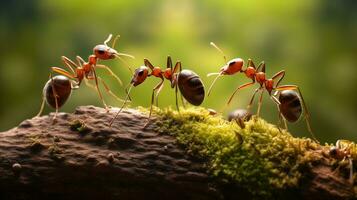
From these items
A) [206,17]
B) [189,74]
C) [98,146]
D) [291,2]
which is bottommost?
[98,146]

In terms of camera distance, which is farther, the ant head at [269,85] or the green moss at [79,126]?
the ant head at [269,85]

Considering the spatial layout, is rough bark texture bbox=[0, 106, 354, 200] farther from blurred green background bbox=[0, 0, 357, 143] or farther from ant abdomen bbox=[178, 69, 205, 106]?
blurred green background bbox=[0, 0, 357, 143]

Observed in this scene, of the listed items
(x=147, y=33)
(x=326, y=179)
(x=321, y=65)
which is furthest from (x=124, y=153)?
(x=321, y=65)

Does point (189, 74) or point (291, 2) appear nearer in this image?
point (189, 74)

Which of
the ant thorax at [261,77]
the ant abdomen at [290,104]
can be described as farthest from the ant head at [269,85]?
the ant abdomen at [290,104]

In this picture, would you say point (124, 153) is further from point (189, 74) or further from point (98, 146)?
point (189, 74)

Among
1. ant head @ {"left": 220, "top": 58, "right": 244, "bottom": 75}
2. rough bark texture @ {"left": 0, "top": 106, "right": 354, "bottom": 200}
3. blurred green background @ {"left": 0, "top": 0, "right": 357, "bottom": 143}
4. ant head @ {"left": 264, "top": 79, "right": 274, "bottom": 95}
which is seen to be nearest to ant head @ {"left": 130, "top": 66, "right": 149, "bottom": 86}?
rough bark texture @ {"left": 0, "top": 106, "right": 354, "bottom": 200}

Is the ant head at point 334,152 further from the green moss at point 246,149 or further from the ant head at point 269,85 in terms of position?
the ant head at point 269,85
